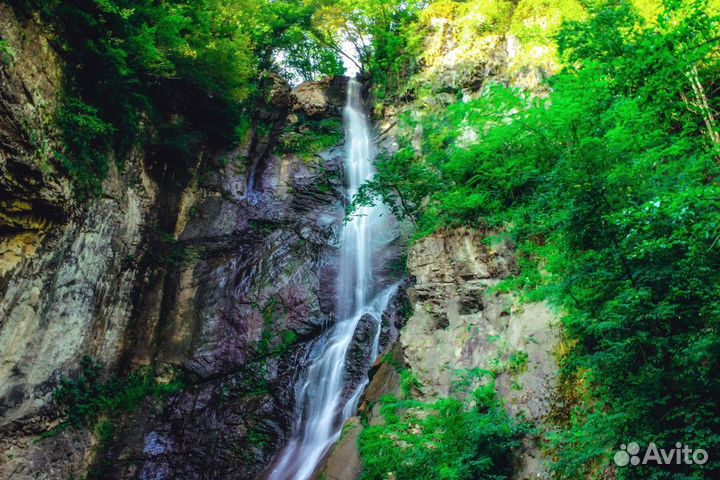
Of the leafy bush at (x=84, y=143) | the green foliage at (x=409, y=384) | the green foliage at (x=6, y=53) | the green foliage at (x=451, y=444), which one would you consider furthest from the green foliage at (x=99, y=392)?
the green foliage at (x=451, y=444)

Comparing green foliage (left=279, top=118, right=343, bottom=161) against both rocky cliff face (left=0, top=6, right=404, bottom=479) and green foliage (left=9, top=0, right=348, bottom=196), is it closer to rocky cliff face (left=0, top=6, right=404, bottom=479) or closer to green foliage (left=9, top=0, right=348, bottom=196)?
rocky cliff face (left=0, top=6, right=404, bottom=479)

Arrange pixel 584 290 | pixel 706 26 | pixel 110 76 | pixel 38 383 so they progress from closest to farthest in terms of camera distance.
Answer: pixel 584 290 → pixel 706 26 → pixel 38 383 → pixel 110 76

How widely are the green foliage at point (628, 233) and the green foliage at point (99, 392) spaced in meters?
9.86

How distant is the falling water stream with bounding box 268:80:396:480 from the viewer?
966 centimetres

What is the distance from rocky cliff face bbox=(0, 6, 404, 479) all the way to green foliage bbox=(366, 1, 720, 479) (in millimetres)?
7336

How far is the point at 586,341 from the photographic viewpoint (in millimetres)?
5582

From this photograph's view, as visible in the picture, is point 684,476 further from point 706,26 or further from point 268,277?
point 268,277

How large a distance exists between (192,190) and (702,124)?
529 inches

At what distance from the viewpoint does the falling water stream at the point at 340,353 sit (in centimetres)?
966

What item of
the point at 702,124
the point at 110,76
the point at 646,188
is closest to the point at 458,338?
the point at 646,188

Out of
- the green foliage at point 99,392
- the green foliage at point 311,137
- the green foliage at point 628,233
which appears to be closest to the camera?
the green foliage at point 628,233

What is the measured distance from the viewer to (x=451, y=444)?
18.1ft

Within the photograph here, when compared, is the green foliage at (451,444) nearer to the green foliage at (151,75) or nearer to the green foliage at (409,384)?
the green foliage at (409,384)

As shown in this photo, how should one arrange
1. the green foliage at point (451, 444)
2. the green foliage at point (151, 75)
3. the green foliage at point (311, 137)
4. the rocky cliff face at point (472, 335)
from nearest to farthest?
the green foliage at point (451, 444), the rocky cliff face at point (472, 335), the green foliage at point (151, 75), the green foliage at point (311, 137)
